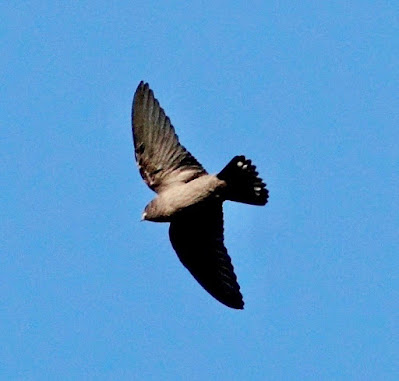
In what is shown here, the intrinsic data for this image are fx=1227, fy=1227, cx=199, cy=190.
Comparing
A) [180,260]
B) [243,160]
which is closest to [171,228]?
[180,260]

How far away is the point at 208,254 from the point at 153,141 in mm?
1328

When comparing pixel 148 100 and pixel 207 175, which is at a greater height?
pixel 148 100

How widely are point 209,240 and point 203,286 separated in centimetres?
49

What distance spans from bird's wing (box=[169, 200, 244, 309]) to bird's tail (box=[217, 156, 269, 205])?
618 mm

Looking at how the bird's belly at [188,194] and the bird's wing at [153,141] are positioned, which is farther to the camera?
the bird's wing at [153,141]

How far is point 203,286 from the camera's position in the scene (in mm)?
12945

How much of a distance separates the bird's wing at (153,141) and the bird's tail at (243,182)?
83 cm

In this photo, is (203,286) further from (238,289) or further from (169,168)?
(169,168)

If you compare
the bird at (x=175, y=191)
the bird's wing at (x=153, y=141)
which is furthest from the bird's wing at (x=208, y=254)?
→ the bird's wing at (x=153, y=141)

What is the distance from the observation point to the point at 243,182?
12.1 m

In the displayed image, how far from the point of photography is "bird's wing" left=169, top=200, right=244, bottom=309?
1280 centimetres

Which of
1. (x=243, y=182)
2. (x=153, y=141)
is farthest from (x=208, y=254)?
(x=153, y=141)

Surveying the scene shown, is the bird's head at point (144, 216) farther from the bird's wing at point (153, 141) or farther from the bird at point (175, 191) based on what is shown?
the bird's wing at point (153, 141)

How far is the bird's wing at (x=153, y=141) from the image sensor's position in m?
12.9
